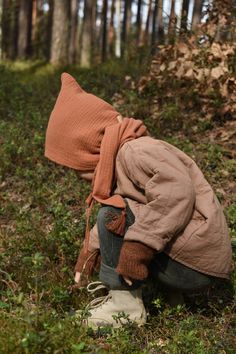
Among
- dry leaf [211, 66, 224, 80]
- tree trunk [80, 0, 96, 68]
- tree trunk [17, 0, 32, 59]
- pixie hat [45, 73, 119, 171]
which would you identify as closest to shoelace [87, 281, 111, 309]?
pixie hat [45, 73, 119, 171]

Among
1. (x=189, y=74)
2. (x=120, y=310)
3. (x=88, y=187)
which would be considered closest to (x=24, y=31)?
(x=189, y=74)

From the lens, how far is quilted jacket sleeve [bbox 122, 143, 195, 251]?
3000mm

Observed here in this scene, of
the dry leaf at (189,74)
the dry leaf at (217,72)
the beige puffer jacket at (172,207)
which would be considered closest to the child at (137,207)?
the beige puffer jacket at (172,207)

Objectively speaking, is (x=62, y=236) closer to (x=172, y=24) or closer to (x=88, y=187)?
(x=88, y=187)

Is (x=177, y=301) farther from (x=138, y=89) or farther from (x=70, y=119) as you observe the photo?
(x=138, y=89)

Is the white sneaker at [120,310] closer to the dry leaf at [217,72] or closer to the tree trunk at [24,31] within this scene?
the dry leaf at [217,72]

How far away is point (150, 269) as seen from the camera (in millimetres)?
3326

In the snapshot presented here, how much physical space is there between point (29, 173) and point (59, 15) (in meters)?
6.52

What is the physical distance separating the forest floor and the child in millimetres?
236

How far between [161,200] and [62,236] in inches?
58.9

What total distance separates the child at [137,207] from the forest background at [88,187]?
23 cm

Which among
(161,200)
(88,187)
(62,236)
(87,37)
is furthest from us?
(87,37)

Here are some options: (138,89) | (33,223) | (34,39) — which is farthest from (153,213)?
(34,39)

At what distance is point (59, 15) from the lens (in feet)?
36.9
